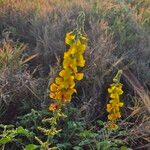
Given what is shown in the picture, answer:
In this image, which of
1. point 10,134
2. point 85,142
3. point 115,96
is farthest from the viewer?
point 85,142

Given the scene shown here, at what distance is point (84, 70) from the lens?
3.51 m

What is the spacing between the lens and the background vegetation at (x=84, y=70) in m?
2.98

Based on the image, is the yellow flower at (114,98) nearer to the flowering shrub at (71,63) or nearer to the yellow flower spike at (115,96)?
the yellow flower spike at (115,96)

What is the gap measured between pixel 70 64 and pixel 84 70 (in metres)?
1.61

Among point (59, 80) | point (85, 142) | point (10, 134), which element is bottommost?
point (85, 142)

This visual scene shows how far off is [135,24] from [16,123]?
1.94 m

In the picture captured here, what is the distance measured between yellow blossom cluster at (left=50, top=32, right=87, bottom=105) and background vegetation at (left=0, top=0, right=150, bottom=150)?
1.68ft

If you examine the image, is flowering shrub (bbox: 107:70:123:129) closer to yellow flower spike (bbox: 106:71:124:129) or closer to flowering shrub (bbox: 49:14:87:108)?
yellow flower spike (bbox: 106:71:124:129)

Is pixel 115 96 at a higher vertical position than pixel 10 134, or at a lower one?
higher

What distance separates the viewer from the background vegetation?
9.77 ft

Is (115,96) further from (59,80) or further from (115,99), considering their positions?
(59,80)

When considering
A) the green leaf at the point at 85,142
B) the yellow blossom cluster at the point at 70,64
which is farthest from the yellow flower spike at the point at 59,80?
the green leaf at the point at 85,142

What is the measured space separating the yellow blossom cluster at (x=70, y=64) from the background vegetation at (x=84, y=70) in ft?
1.68

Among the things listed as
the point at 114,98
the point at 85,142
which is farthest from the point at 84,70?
the point at 114,98
